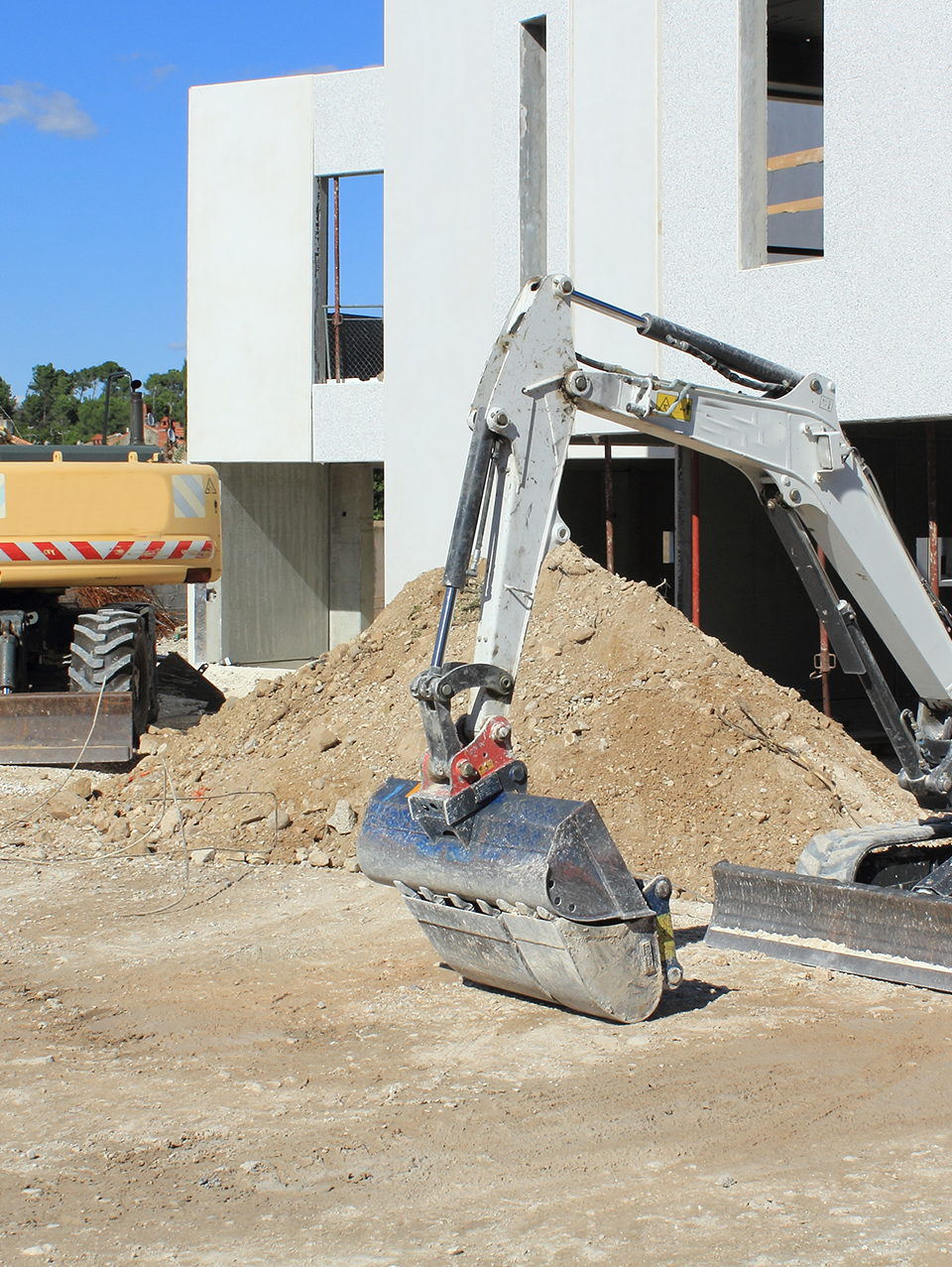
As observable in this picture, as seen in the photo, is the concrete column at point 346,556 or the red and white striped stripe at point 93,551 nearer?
the red and white striped stripe at point 93,551

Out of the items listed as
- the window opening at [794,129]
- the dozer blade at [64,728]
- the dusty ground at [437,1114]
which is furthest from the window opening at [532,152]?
the dusty ground at [437,1114]

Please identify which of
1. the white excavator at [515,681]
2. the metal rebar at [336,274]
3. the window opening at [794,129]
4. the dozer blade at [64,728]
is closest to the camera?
the white excavator at [515,681]

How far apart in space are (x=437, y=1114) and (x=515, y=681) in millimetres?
1833

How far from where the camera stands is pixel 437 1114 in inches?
186

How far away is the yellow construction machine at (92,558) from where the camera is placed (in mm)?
11266

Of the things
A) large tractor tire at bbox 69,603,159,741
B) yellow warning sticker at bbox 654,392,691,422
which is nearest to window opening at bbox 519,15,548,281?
large tractor tire at bbox 69,603,159,741

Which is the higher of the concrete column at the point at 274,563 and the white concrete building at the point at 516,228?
the white concrete building at the point at 516,228

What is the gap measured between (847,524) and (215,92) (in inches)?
605

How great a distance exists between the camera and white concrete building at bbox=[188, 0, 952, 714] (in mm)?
9852

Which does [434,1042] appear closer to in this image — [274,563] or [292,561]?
[274,563]

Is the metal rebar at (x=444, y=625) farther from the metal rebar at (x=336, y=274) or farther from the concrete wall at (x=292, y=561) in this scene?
the concrete wall at (x=292, y=561)

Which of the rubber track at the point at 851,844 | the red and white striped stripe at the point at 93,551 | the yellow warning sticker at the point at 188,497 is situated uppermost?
the yellow warning sticker at the point at 188,497

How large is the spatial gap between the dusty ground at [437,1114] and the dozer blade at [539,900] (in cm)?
24

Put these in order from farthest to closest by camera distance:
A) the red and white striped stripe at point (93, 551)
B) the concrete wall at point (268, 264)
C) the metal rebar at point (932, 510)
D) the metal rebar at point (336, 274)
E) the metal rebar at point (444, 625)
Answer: the metal rebar at point (336, 274)
the concrete wall at point (268, 264)
the red and white striped stripe at point (93, 551)
the metal rebar at point (932, 510)
the metal rebar at point (444, 625)
